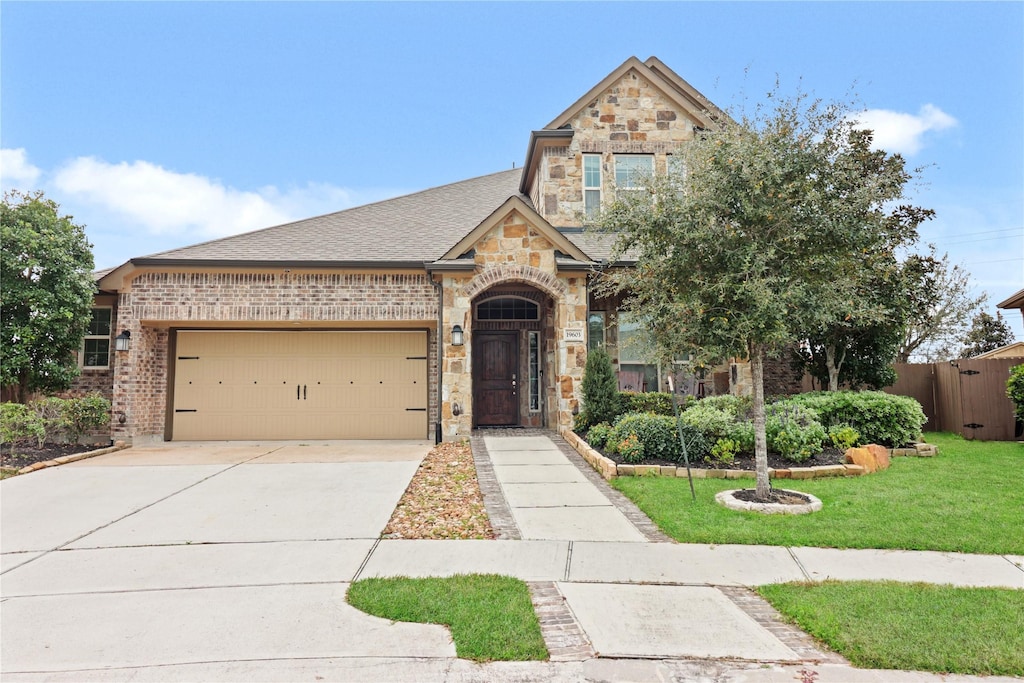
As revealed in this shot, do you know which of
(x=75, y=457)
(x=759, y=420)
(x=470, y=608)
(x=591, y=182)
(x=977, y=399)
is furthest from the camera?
(x=591, y=182)

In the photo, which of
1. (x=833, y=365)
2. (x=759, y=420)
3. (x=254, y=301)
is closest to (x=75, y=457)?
(x=254, y=301)

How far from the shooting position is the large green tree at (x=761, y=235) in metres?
6.39

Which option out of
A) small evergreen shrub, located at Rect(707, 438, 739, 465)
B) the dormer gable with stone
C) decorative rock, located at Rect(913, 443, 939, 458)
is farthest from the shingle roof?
decorative rock, located at Rect(913, 443, 939, 458)

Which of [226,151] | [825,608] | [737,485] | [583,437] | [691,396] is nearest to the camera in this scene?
[825,608]

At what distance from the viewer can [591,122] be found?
1362 centimetres

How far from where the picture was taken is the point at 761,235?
6602mm

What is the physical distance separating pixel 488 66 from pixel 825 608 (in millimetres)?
11745

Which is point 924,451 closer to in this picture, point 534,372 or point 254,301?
point 534,372

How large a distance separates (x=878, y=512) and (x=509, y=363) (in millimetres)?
8305

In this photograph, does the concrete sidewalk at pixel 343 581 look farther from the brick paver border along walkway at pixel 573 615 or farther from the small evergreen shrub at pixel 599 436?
the small evergreen shrub at pixel 599 436

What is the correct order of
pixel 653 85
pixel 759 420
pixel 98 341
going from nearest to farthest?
pixel 759 420 → pixel 98 341 → pixel 653 85

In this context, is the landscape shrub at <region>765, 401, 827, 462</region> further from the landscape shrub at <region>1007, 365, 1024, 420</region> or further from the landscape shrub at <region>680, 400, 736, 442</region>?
the landscape shrub at <region>1007, 365, 1024, 420</region>

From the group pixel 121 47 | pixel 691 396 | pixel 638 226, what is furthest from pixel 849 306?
pixel 121 47

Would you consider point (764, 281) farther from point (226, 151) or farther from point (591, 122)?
point (226, 151)
